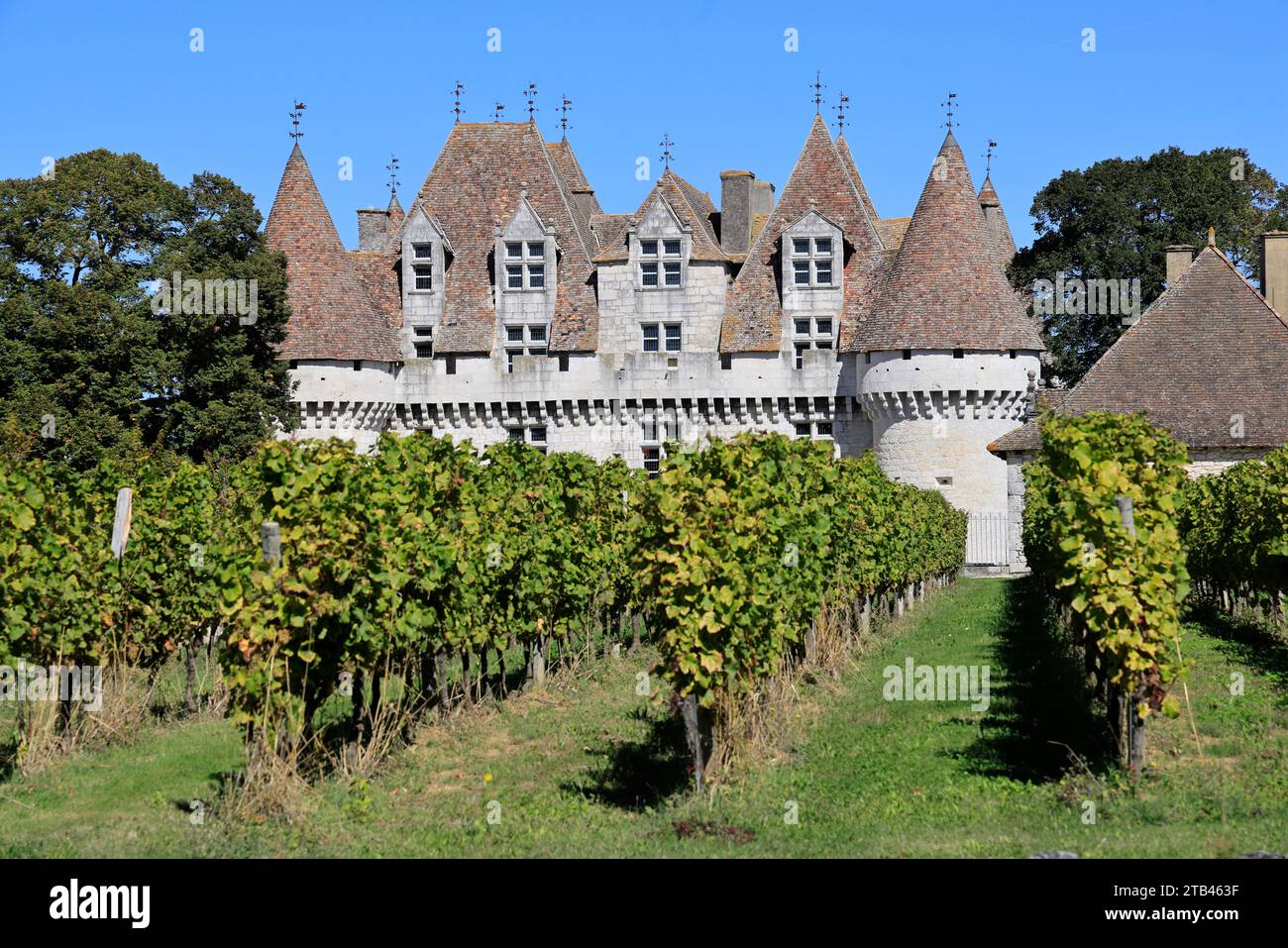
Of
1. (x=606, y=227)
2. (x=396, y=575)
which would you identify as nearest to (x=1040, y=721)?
(x=396, y=575)

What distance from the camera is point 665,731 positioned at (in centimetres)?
1289

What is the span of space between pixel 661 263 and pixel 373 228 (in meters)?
9.35

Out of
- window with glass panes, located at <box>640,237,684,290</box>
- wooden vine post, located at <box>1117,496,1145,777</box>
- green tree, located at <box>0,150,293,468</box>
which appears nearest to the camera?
wooden vine post, located at <box>1117,496,1145,777</box>

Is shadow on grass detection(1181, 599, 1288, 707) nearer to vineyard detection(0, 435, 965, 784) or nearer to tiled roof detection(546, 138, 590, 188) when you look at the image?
vineyard detection(0, 435, 965, 784)

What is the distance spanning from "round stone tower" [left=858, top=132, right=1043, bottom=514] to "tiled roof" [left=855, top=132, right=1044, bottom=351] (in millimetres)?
25

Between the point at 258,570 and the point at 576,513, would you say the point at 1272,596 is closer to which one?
the point at 576,513

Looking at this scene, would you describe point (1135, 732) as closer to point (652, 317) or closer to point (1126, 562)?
point (1126, 562)

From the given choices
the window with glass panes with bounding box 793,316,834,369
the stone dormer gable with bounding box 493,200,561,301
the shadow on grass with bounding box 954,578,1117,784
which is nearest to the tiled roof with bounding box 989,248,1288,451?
the window with glass panes with bounding box 793,316,834,369

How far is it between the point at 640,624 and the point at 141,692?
342 inches

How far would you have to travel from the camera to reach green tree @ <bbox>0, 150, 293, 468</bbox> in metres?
34.0

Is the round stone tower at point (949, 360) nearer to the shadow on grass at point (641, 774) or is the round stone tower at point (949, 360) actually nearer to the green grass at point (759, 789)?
the green grass at point (759, 789)

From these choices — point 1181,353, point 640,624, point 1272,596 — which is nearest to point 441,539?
point 640,624

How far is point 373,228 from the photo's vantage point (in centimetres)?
4791

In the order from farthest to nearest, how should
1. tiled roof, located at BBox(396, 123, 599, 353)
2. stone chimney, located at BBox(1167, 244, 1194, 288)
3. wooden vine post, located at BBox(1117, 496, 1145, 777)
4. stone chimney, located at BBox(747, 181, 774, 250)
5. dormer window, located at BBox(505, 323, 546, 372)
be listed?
stone chimney, located at BBox(747, 181, 774, 250)
dormer window, located at BBox(505, 323, 546, 372)
tiled roof, located at BBox(396, 123, 599, 353)
stone chimney, located at BBox(1167, 244, 1194, 288)
wooden vine post, located at BBox(1117, 496, 1145, 777)
